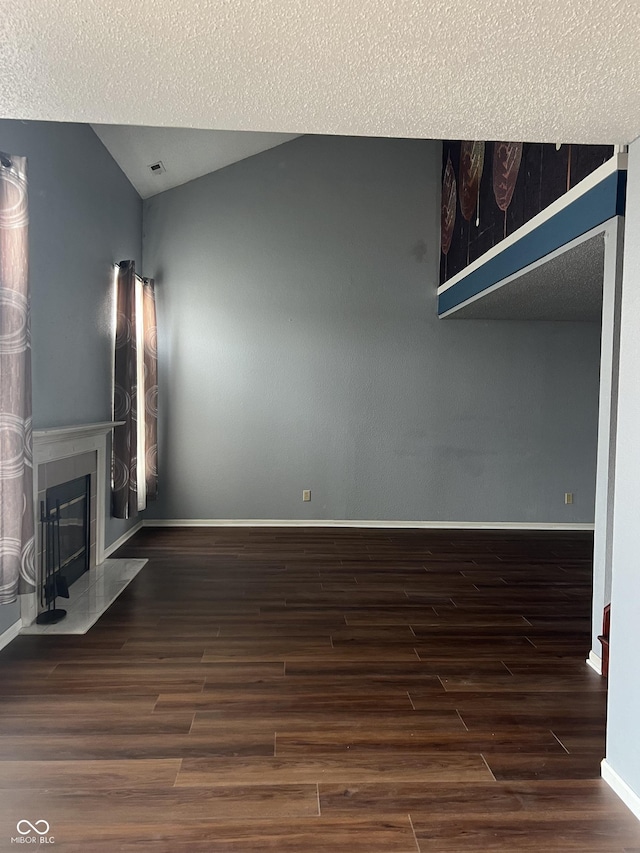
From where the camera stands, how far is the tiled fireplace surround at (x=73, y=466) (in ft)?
11.6

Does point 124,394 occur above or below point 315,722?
above

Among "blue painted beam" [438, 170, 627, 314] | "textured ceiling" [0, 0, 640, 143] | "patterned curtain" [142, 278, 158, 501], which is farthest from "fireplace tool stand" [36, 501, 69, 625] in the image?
"blue painted beam" [438, 170, 627, 314]

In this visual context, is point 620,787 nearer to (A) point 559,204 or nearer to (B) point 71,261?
(A) point 559,204

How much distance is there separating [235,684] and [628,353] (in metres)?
2.14

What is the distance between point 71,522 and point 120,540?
48.8 inches

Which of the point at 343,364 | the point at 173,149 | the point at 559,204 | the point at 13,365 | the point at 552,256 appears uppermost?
the point at 173,149

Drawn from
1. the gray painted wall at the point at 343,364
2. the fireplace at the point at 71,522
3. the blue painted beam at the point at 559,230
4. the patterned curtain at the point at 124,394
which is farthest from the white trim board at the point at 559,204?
the fireplace at the point at 71,522

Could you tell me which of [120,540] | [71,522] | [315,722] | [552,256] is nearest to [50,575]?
[71,522]

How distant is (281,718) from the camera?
2.54 meters

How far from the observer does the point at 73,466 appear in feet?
13.9

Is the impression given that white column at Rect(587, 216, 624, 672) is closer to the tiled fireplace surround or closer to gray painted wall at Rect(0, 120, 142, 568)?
the tiled fireplace surround

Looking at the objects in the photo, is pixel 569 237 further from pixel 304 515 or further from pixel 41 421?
pixel 304 515

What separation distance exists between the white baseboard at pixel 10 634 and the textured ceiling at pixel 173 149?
3.46 m

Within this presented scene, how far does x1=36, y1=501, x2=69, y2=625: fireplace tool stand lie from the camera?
Result: 3617 millimetres
